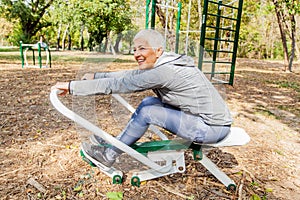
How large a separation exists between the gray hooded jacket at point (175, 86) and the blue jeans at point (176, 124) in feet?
0.12

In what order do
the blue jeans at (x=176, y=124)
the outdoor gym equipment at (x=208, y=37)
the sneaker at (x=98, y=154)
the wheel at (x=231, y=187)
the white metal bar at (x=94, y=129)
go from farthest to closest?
the outdoor gym equipment at (x=208, y=37)
the wheel at (x=231, y=187)
the sneaker at (x=98, y=154)
the blue jeans at (x=176, y=124)
the white metal bar at (x=94, y=129)

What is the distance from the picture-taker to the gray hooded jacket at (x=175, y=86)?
4.39 feet

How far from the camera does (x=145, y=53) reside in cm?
142

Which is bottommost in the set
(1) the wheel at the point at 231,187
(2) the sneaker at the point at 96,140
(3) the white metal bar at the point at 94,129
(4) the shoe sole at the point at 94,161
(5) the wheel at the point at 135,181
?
(1) the wheel at the point at 231,187

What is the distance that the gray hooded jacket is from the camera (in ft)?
4.39

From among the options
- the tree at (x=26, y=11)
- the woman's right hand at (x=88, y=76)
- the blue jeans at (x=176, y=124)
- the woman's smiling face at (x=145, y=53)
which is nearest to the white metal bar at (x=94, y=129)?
the blue jeans at (x=176, y=124)

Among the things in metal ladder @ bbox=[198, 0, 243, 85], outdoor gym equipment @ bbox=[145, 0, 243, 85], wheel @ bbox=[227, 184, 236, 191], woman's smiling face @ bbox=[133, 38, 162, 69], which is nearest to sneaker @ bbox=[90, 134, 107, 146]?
woman's smiling face @ bbox=[133, 38, 162, 69]

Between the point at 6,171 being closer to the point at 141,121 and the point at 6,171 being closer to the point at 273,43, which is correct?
the point at 141,121

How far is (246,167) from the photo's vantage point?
2.09 metres

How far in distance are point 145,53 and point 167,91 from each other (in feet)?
0.78

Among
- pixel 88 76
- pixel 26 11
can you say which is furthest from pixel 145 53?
pixel 26 11

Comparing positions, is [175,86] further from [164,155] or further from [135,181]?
[135,181]

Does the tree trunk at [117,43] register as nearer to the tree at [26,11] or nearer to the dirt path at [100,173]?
the dirt path at [100,173]

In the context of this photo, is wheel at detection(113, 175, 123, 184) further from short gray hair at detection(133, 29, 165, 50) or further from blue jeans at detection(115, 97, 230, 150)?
short gray hair at detection(133, 29, 165, 50)
